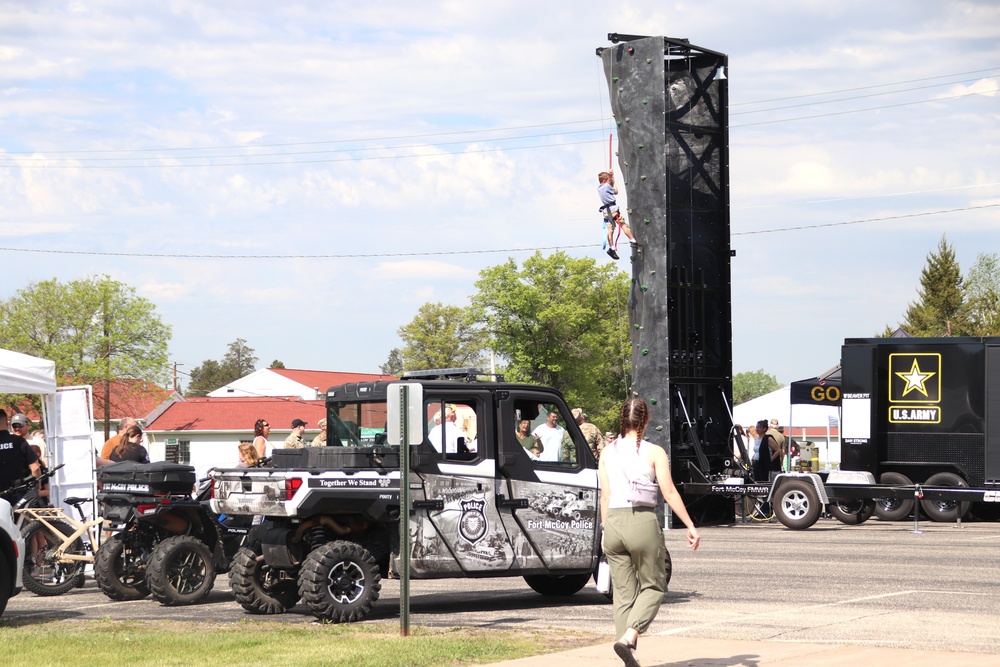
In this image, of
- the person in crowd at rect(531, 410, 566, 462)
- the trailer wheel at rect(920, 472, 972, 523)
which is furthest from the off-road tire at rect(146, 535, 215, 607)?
the trailer wheel at rect(920, 472, 972, 523)

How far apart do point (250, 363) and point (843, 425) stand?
451ft

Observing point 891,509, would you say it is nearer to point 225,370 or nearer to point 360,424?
point 360,424

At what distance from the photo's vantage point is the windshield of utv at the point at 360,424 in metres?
12.6

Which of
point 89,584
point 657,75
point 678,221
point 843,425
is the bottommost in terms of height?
point 89,584

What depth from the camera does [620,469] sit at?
29.2 ft

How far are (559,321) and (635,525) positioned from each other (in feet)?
236

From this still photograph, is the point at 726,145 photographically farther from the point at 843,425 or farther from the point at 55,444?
the point at 55,444

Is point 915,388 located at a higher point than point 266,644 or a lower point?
higher

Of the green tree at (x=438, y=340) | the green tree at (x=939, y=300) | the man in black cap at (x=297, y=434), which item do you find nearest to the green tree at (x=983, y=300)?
the green tree at (x=939, y=300)

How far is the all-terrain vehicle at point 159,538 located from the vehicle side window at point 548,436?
11.6ft

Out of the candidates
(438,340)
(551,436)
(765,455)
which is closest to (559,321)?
→ (438,340)

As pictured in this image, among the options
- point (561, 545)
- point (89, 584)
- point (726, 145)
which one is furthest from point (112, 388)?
point (561, 545)

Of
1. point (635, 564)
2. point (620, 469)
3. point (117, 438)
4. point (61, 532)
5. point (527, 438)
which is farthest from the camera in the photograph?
point (117, 438)

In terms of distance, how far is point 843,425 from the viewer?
82.7 feet
